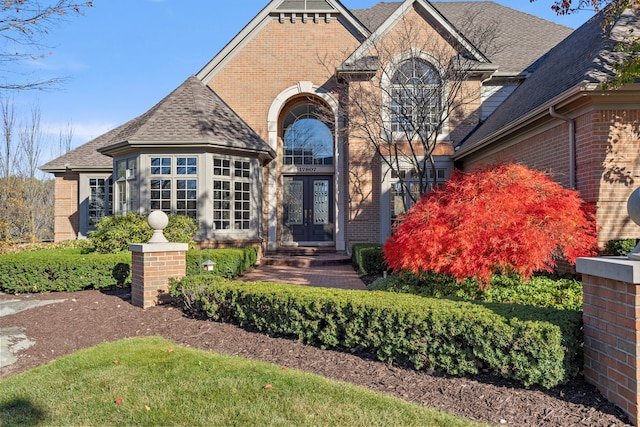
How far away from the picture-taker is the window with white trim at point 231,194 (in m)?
12.4

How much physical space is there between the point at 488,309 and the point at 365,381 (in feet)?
5.01

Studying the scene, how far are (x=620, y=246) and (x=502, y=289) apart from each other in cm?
235

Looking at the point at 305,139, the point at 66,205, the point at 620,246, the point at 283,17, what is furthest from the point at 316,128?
the point at 620,246

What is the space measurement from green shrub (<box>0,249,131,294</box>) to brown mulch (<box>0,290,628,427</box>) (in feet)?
3.30

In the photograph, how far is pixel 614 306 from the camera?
336 cm

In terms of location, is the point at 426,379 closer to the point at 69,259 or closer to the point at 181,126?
the point at 69,259

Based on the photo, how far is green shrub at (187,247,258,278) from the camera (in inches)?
344

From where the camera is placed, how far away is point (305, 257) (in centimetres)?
1355

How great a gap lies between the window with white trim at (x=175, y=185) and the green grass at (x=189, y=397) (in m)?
7.93

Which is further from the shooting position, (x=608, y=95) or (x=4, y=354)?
(x=608, y=95)

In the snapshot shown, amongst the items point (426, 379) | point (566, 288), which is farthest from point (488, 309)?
point (566, 288)

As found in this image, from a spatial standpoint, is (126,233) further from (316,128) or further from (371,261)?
(316,128)

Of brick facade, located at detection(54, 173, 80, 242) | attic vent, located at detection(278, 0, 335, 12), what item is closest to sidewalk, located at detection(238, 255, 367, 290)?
attic vent, located at detection(278, 0, 335, 12)

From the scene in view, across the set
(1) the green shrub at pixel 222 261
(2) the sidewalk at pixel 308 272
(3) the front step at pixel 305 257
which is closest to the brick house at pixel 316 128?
(3) the front step at pixel 305 257
